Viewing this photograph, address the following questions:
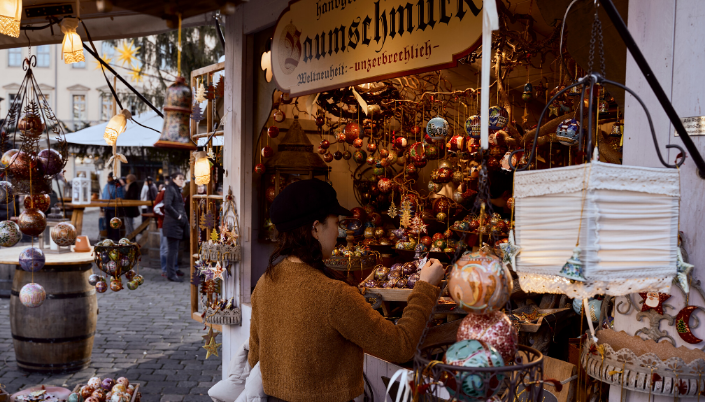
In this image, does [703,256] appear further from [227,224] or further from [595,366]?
[227,224]

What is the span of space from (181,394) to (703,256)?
3.93 meters

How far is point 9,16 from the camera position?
267 cm

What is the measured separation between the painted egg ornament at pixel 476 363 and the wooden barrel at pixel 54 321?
172 inches

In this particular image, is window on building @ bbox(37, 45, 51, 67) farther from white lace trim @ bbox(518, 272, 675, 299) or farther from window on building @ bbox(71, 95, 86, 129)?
white lace trim @ bbox(518, 272, 675, 299)

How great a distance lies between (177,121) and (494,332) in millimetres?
1789

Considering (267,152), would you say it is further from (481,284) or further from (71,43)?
(481,284)

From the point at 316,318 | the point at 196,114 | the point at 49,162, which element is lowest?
the point at 316,318

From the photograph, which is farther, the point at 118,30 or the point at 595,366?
the point at 118,30

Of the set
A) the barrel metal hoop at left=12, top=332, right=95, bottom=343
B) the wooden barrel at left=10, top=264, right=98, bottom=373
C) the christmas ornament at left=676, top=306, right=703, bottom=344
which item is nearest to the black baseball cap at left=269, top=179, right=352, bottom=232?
the christmas ornament at left=676, top=306, right=703, bottom=344

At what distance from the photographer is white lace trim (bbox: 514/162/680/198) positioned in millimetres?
1317

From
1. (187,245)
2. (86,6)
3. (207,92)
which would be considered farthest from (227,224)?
(187,245)

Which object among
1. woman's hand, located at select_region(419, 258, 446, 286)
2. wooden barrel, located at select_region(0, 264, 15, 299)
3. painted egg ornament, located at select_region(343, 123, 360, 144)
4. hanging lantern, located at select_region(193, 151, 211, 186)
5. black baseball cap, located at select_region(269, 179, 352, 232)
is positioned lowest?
wooden barrel, located at select_region(0, 264, 15, 299)

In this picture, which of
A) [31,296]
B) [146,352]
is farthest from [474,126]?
[146,352]

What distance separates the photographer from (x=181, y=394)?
4438mm
